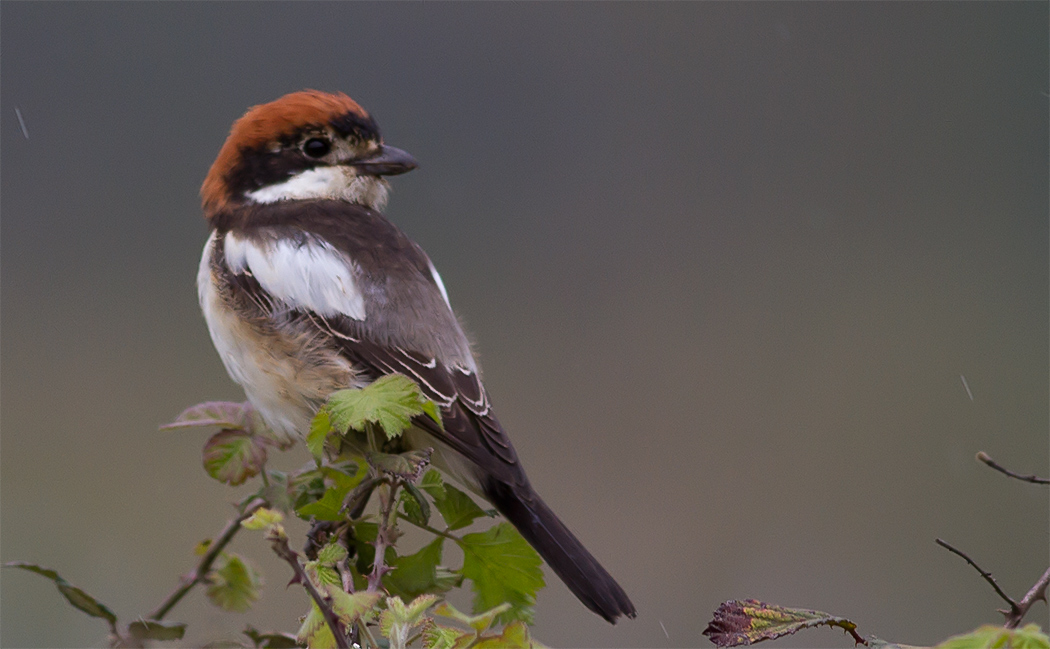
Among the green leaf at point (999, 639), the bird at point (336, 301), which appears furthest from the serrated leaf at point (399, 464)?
the green leaf at point (999, 639)

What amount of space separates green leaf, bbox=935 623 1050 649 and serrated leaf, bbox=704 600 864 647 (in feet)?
0.60

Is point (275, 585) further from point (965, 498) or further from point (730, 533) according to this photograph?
point (965, 498)

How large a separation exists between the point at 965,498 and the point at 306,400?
11.2ft

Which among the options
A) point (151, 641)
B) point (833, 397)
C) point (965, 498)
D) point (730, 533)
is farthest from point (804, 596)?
point (151, 641)

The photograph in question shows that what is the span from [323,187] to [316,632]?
5.49ft

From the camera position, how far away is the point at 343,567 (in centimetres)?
113

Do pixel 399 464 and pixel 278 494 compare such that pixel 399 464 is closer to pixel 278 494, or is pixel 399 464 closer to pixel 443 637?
pixel 278 494

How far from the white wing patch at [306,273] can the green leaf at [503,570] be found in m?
0.85

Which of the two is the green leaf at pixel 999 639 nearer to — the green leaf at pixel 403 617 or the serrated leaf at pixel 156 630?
the green leaf at pixel 403 617

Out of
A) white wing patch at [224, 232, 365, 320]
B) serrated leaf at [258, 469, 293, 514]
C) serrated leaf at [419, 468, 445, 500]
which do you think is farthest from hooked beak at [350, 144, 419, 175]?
serrated leaf at [419, 468, 445, 500]

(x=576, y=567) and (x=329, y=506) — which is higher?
(x=329, y=506)

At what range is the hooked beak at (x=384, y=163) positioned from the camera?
2461 millimetres

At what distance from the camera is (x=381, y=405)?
3.95 ft

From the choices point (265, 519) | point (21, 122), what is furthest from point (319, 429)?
point (21, 122)
